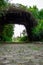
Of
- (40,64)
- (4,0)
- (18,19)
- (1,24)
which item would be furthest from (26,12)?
(40,64)

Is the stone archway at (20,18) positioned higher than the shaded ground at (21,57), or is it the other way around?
the stone archway at (20,18)

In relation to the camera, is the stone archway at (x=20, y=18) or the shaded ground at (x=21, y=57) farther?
the stone archway at (x=20, y=18)

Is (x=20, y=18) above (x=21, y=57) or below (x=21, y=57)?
above

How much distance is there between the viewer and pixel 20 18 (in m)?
19.9

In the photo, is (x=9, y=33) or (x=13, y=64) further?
(x=9, y=33)

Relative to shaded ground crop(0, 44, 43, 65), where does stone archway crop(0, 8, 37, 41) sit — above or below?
above

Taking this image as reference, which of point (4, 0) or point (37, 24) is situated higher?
point (4, 0)

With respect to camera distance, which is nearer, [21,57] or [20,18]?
[21,57]

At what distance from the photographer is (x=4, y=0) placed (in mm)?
13836

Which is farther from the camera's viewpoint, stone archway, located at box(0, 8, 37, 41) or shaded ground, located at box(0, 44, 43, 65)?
stone archway, located at box(0, 8, 37, 41)

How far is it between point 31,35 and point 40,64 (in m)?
14.7

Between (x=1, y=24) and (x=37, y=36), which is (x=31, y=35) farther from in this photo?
(x=1, y=24)

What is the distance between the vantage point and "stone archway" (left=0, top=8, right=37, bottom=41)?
19.2 m

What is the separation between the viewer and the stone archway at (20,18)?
19188 mm
